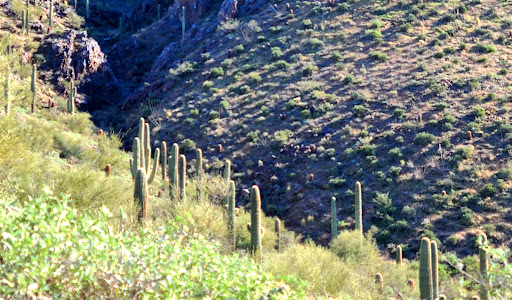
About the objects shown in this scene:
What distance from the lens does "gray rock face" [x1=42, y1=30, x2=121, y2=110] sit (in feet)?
122

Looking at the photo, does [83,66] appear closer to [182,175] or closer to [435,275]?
[182,175]

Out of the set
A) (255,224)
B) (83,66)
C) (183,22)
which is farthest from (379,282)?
(183,22)

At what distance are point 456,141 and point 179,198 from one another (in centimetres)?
1440

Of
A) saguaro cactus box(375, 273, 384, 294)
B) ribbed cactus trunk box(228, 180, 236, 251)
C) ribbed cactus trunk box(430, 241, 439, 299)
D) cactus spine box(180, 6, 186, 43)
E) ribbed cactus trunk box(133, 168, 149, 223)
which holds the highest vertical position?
cactus spine box(180, 6, 186, 43)

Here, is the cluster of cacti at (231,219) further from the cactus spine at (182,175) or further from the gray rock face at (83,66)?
the gray rock face at (83,66)

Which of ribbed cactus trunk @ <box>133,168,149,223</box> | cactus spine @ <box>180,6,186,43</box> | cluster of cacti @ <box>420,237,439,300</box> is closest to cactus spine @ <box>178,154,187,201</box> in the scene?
ribbed cactus trunk @ <box>133,168,149,223</box>

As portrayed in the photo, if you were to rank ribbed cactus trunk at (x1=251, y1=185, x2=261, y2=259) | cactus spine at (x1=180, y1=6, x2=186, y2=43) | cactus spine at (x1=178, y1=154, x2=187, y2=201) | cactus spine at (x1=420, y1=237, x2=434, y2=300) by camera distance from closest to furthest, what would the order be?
cactus spine at (x1=420, y1=237, x2=434, y2=300) < ribbed cactus trunk at (x1=251, y1=185, x2=261, y2=259) < cactus spine at (x1=178, y1=154, x2=187, y2=201) < cactus spine at (x1=180, y1=6, x2=186, y2=43)

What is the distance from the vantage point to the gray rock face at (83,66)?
37.2m

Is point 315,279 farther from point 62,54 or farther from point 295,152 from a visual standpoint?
point 62,54

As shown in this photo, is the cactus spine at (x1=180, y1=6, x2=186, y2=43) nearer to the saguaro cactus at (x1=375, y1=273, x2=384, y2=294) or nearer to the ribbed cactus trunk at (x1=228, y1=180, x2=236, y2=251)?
the ribbed cactus trunk at (x1=228, y1=180, x2=236, y2=251)

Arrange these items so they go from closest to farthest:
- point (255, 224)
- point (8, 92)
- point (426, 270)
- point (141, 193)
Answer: point (141, 193) < point (426, 270) < point (255, 224) < point (8, 92)

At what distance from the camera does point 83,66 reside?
38.0 meters

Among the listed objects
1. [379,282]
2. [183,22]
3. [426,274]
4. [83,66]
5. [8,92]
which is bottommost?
[379,282]

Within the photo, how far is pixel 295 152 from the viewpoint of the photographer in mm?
29391
